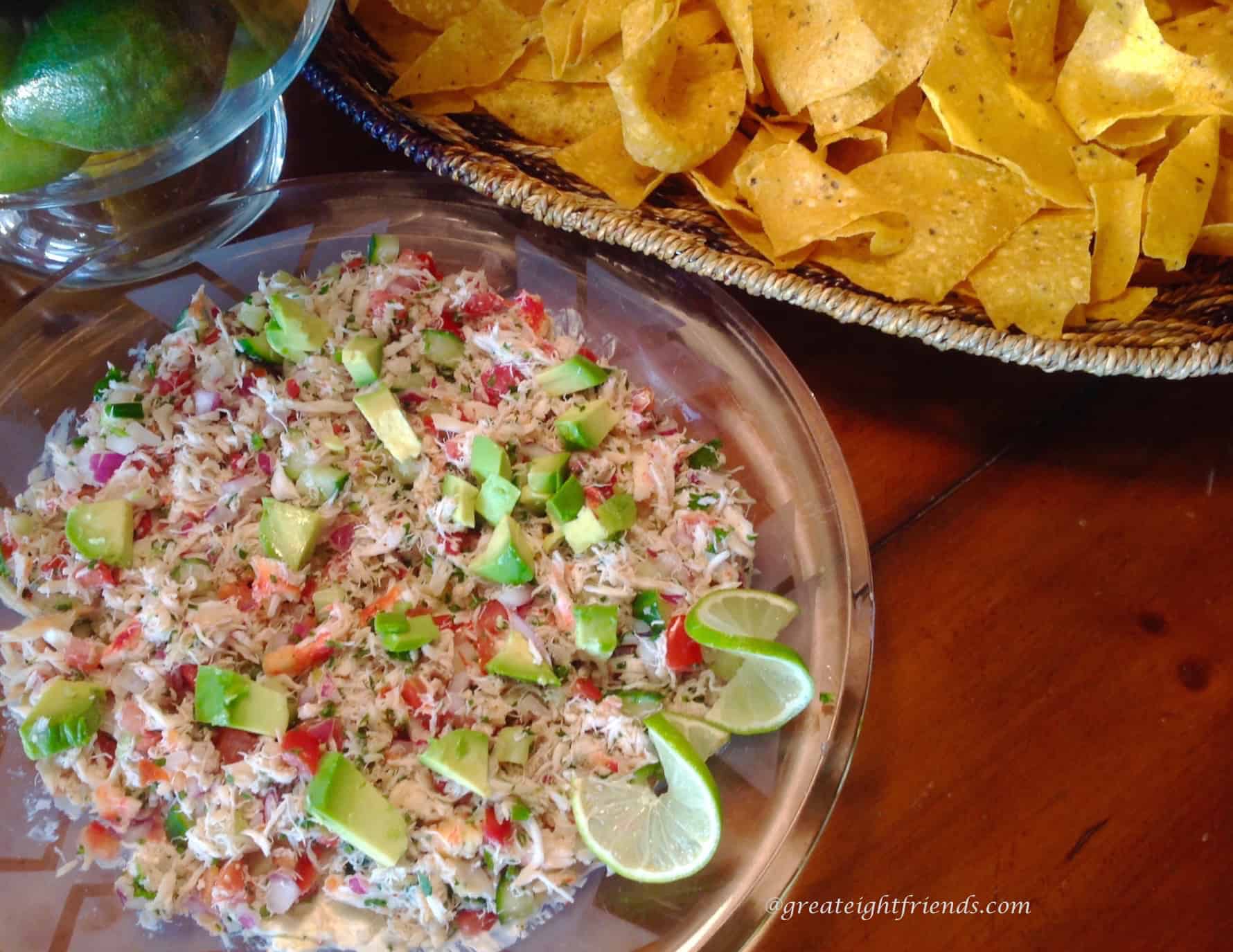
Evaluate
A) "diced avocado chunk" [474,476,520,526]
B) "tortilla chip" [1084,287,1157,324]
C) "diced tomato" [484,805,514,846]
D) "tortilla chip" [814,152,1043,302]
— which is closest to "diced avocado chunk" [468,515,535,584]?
"diced avocado chunk" [474,476,520,526]

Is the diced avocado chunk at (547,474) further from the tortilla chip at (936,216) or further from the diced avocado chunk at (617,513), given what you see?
the tortilla chip at (936,216)

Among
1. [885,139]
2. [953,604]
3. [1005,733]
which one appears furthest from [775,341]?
[1005,733]

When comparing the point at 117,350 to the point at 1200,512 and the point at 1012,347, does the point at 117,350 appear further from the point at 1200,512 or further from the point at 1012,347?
the point at 1200,512

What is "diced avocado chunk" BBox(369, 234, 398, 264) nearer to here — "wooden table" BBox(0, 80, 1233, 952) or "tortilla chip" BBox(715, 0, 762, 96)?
"wooden table" BBox(0, 80, 1233, 952)

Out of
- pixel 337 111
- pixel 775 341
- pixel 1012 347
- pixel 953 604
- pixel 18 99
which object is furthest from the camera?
pixel 337 111

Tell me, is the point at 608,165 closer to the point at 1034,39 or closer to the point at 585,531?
the point at 585,531

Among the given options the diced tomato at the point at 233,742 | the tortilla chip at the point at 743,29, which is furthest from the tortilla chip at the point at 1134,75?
the diced tomato at the point at 233,742
